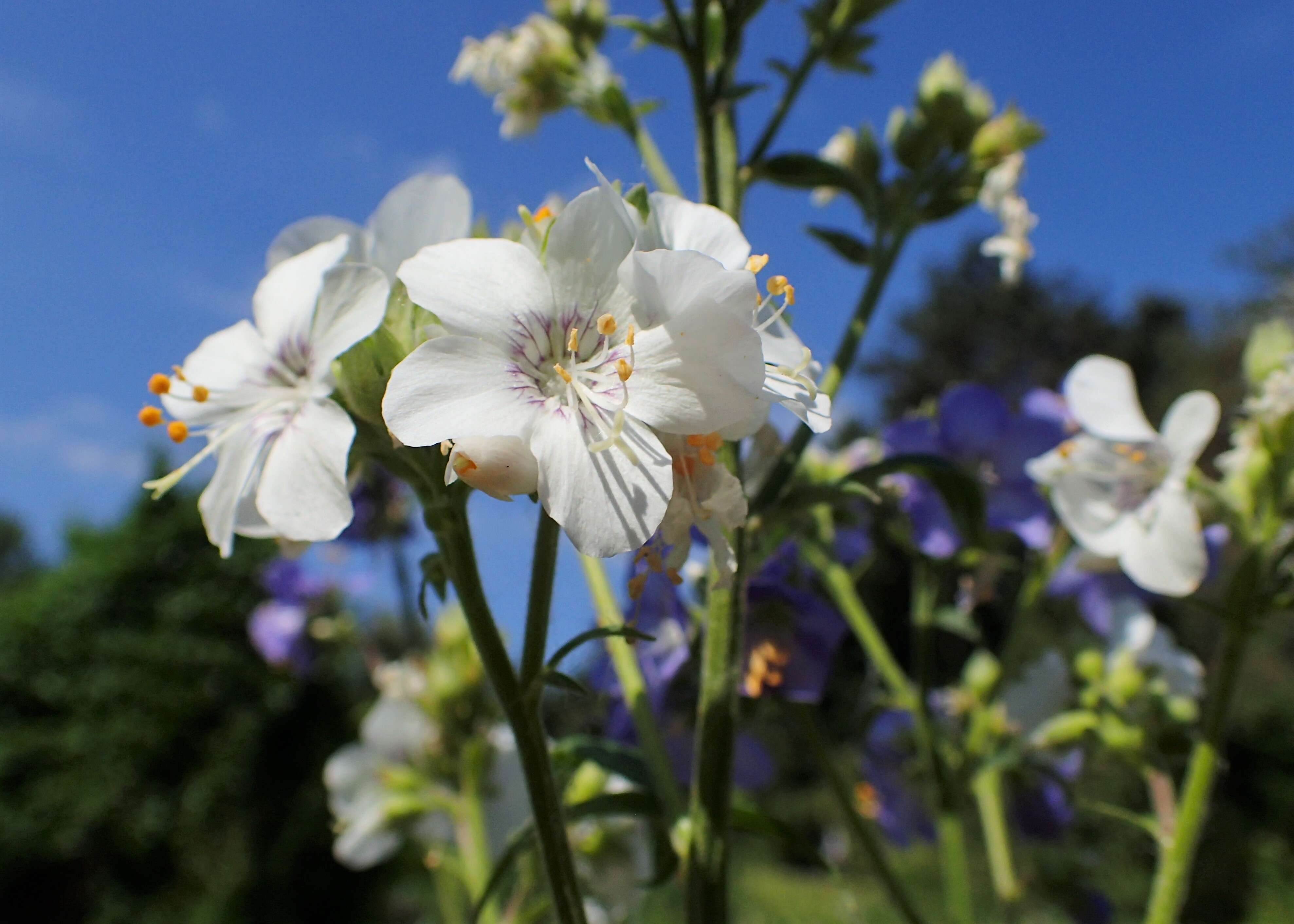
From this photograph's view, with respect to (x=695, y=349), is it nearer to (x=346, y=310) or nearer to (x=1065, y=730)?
(x=346, y=310)

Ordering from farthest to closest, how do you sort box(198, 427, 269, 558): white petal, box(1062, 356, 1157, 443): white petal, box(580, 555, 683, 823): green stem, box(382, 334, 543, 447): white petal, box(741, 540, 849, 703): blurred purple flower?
box(1062, 356, 1157, 443): white petal, box(741, 540, 849, 703): blurred purple flower, box(580, 555, 683, 823): green stem, box(198, 427, 269, 558): white petal, box(382, 334, 543, 447): white petal

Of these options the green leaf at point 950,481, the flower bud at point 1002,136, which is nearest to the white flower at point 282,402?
the green leaf at point 950,481

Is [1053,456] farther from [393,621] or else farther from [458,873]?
[393,621]

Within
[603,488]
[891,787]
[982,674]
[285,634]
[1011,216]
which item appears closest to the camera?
[603,488]

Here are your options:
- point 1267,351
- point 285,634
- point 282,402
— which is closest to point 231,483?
point 282,402

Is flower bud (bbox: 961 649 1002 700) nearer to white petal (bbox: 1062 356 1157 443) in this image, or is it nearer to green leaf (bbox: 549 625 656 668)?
white petal (bbox: 1062 356 1157 443)

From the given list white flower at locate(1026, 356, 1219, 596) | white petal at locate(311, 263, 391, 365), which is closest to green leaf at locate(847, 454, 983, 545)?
white flower at locate(1026, 356, 1219, 596)

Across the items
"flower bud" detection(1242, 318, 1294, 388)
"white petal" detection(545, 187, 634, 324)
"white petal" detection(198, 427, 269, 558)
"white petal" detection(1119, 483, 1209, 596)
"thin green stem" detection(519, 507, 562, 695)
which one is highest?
"white petal" detection(545, 187, 634, 324)
